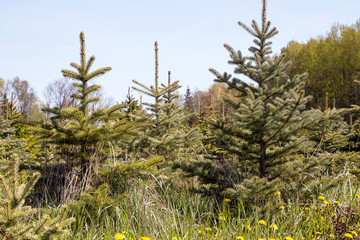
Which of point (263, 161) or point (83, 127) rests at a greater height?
point (83, 127)

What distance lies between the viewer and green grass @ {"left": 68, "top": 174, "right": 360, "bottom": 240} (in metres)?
3.45

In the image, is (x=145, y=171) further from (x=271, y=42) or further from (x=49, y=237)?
(x=271, y=42)

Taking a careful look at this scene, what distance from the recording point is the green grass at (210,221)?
11.3 feet

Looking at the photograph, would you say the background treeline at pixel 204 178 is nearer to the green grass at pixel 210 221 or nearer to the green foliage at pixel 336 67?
the green grass at pixel 210 221

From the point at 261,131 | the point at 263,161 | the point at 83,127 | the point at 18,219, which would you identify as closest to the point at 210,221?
the point at 263,161

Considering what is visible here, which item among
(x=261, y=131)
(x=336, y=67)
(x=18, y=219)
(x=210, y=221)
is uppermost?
(x=336, y=67)

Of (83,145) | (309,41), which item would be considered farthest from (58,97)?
(83,145)

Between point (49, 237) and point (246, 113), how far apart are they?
9.10 feet

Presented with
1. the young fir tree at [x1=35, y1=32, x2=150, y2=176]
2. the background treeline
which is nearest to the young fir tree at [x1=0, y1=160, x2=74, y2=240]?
the background treeline

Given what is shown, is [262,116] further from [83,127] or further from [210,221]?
[83,127]

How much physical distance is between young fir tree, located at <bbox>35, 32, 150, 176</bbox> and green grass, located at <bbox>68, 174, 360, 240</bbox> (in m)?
0.73

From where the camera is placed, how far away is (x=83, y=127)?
369cm

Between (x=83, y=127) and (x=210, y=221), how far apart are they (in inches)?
81.9

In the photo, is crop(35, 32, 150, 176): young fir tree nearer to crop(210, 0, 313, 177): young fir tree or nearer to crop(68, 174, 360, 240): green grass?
crop(68, 174, 360, 240): green grass
